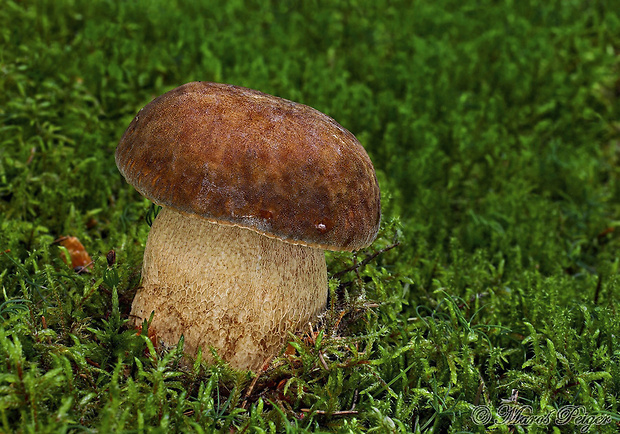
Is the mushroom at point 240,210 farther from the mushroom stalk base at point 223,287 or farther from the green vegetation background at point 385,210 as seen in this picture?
the green vegetation background at point 385,210

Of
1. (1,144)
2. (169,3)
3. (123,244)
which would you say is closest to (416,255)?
(123,244)

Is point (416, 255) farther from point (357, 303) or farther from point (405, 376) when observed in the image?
point (405, 376)

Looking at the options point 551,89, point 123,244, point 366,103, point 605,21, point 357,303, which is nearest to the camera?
point 357,303

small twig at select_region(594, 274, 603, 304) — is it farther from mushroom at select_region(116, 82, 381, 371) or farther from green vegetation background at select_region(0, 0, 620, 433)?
mushroom at select_region(116, 82, 381, 371)

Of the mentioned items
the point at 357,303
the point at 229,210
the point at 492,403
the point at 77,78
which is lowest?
the point at 492,403

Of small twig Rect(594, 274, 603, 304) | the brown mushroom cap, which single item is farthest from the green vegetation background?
the brown mushroom cap

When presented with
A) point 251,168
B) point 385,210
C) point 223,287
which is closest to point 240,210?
point 251,168

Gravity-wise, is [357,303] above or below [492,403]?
above

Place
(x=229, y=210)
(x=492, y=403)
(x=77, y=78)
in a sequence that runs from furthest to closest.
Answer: (x=77, y=78) < (x=492, y=403) < (x=229, y=210)
